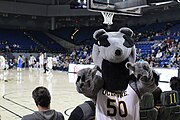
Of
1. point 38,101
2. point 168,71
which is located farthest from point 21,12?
point 38,101

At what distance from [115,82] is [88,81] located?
0.23 m

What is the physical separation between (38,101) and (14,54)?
94.2ft

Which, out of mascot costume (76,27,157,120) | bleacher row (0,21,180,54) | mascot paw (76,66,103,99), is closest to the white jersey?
mascot costume (76,27,157,120)

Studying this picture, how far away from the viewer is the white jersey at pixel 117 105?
2346mm

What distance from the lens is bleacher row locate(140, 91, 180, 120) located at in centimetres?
363

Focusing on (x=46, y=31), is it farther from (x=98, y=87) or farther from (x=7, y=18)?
(x=98, y=87)

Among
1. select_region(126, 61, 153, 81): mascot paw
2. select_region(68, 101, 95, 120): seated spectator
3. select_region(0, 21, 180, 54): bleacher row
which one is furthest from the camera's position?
select_region(0, 21, 180, 54): bleacher row

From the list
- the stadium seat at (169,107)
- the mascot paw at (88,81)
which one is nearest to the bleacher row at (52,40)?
the stadium seat at (169,107)

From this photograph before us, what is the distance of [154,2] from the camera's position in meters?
8.05

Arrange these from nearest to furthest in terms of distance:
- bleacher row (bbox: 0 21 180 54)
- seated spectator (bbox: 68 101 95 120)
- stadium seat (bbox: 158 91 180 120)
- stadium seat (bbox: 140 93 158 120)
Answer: seated spectator (bbox: 68 101 95 120) → stadium seat (bbox: 140 93 158 120) → stadium seat (bbox: 158 91 180 120) → bleacher row (bbox: 0 21 180 54)

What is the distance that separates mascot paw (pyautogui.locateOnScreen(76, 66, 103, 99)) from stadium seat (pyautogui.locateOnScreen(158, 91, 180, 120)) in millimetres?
1748

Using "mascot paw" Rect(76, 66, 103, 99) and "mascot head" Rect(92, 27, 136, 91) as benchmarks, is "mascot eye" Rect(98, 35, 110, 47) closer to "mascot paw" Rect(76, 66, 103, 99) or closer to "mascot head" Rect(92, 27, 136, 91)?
"mascot head" Rect(92, 27, 136, 91)

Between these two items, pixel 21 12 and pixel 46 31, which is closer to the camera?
pixel 21 12

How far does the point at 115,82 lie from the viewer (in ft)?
7.78
